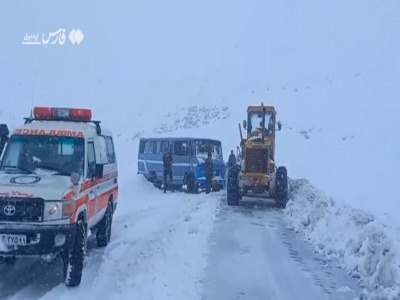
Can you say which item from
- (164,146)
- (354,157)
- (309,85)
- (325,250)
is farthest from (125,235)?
(309,85)

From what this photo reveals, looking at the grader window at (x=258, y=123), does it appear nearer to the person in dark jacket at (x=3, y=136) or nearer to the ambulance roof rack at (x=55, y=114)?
the ambulance roof rack at (x=55, y=114)

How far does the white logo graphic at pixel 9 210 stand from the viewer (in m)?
7.90

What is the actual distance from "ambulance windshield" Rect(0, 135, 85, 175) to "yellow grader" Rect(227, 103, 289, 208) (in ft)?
32.3

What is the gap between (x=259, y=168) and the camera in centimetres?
1941

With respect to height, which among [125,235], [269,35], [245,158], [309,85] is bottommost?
[125,235]

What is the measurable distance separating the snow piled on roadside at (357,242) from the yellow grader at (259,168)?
2758mm

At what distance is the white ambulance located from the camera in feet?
25.9

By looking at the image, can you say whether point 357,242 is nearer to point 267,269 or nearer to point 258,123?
point 267,269

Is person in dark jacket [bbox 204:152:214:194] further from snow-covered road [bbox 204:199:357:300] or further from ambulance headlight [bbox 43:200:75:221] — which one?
ambulance headlight [bbox 43:200:75:221]

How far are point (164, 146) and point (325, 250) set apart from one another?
598 inches

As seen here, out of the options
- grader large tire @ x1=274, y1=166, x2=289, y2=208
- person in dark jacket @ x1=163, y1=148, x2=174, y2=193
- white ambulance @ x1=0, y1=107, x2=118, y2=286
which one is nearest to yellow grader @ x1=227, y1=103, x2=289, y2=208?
grader large tire @ x1=274, y1=166, x2=289, y2=208

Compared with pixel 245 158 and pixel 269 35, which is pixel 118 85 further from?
pixel 245 158

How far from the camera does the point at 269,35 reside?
58.4 m

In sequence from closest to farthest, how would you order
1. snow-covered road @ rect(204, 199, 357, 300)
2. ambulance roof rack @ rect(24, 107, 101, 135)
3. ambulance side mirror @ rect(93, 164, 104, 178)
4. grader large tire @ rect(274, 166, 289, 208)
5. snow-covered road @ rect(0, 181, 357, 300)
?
snow-covered road @ rect(0, 181, 357, 300), snow-covered road @ rect(204, 199, 357, 300), ambulance side mirror @ rect(93, 164, 104, 178), ambulance roof rack @ rect(24, 107, 101, 135), grader large tire @ rect(274, 166, 289, 208)
